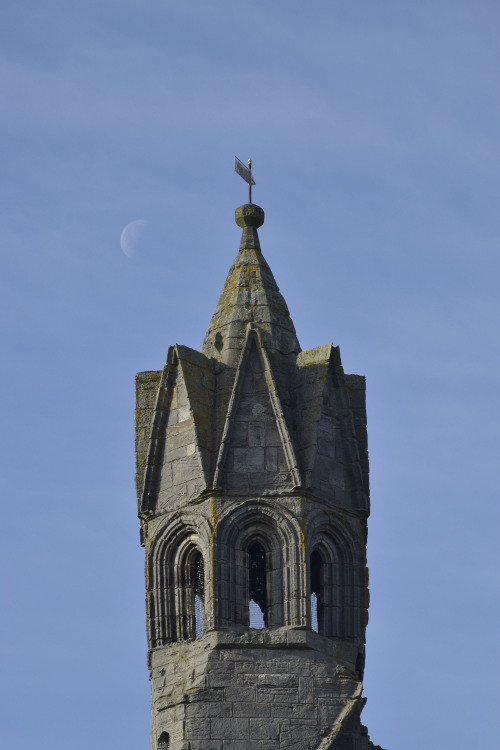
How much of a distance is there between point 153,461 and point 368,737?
6254 mm

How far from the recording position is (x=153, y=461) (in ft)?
135

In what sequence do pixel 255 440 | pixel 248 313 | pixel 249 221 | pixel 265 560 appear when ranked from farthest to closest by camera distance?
pixel 249 221
pixel 248 313
pixel 255 440
pixel 265 560

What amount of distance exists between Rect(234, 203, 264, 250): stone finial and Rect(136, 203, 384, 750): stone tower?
2045mm

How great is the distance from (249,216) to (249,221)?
0.12 meters

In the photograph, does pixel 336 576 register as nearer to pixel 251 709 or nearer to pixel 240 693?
pixel 240 693

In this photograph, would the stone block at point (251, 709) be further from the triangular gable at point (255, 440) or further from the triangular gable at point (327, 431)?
the triangular gable at point (327, 431)

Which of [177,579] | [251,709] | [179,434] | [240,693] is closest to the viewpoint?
[251,709]

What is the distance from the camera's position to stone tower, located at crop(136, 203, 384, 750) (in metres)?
38.4

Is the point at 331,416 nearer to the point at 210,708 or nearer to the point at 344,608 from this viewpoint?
the point at 344,608

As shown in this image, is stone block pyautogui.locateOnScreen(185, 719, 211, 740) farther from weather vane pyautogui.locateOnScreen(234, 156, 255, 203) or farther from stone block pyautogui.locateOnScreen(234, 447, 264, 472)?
weather vane pyautogui.locateOnScreen(234, 156, 255, 203)

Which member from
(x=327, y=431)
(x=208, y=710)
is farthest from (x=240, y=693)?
(x=327, y=431)

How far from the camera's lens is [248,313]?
4262 centimetres

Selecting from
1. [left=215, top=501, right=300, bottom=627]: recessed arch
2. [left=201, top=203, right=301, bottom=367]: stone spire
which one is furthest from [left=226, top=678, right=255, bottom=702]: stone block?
[left=201, top=203, right=301, bottom=367]: stone spire

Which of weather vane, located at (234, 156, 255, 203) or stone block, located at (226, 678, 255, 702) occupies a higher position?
weather vane, located at (234, 156, 255, 203)
